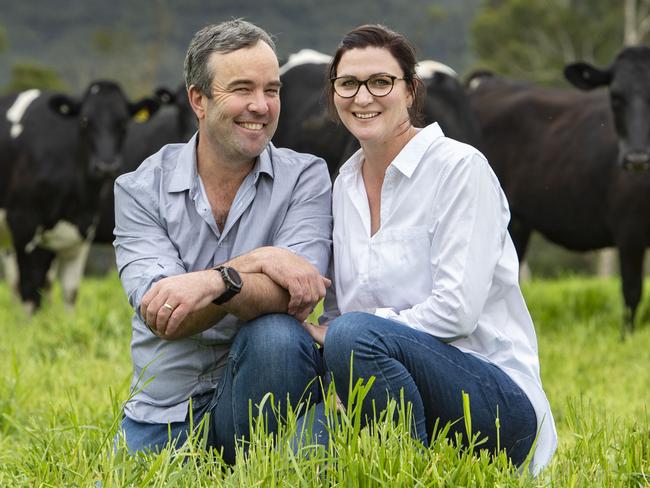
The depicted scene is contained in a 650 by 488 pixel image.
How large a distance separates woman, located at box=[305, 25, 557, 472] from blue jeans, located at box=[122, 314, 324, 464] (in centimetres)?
12

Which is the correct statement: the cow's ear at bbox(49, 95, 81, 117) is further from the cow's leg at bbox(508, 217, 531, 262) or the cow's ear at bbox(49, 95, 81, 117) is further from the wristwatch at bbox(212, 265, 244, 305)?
the wristwatch at bbox(212, 265, 244, 305)

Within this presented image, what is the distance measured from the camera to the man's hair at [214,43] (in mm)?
3408

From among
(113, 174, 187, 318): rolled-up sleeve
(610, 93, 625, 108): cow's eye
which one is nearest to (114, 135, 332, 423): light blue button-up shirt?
(113, 174, 187, 318): rolled-up sleeve

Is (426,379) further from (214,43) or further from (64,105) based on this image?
(64,105)

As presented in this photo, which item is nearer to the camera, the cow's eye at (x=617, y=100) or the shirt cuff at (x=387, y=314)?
the shirt cuff at (x=387, y=314)

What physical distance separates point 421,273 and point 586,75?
5817 millimetres

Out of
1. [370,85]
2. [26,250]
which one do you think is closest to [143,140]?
[26,250]

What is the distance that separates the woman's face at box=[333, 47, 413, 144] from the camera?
10.9 feet

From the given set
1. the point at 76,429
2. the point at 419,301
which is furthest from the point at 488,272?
the point at 76,429

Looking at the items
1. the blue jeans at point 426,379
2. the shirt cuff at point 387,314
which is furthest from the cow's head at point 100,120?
the blue jeans at point 426,379

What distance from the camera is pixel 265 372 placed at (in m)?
3.16

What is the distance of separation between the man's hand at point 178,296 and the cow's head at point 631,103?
16.7 ft

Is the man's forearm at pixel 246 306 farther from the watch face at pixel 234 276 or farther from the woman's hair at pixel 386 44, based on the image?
the woman's hair at pixel 386 44

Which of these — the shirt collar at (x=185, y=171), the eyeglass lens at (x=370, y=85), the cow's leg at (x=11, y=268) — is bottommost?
the cow's leg at (x=11, y=268)
